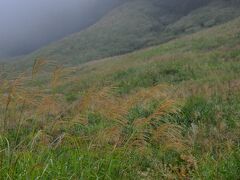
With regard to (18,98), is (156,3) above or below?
below

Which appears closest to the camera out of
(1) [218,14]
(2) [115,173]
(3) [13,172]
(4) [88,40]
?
(3) [13,172]

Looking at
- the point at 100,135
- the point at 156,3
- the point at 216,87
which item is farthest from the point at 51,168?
the point at 156,3

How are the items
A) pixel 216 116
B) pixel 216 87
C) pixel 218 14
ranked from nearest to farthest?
pixel 216 116 < pixel 216 87 < pixel 218 14

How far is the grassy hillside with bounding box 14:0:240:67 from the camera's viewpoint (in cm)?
8319

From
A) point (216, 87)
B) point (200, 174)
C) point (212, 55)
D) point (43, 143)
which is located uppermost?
point (43, 143)

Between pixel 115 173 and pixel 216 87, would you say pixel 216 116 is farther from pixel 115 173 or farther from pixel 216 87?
pixel 115 173

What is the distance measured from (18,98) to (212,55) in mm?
20970

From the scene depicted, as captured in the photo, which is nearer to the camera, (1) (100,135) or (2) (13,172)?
(2) (13,172)

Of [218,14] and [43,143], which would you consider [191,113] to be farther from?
[218,14]

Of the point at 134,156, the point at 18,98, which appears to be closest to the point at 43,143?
the point at 18,98

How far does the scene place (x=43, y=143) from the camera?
6.43 m

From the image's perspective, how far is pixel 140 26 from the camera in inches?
4055

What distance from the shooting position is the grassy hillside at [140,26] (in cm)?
8319

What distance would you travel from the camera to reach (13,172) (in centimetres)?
536
